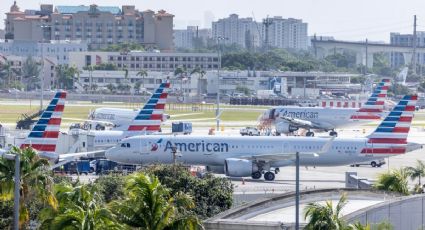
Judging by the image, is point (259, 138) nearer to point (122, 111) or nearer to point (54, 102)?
point (54, 102)

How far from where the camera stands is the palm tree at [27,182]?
42000 mm

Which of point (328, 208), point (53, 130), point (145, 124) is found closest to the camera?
point (328, 208)

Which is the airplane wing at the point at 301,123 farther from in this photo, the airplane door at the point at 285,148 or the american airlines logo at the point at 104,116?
the airplane door at the point at 285,148

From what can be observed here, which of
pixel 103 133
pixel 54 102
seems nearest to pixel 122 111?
pixel 103 133

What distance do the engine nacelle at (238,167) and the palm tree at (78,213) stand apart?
144 feet

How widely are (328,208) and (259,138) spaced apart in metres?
50.7

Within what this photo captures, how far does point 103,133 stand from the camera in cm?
10312

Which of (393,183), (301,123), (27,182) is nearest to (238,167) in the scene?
(393,183)

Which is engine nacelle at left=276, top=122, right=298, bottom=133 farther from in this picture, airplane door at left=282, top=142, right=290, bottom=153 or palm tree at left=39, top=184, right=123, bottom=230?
palm tree at left=39, top=184, right=123, bottom=230

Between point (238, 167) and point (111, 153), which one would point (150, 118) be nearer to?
point (111, 153)

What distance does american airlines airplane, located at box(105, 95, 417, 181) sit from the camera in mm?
87312

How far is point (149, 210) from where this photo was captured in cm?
3800

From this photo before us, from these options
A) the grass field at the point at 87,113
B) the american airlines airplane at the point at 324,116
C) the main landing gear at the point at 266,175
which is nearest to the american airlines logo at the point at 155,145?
the main landing gear at the point at 266,175

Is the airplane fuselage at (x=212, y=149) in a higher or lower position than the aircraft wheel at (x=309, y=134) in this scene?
higher
